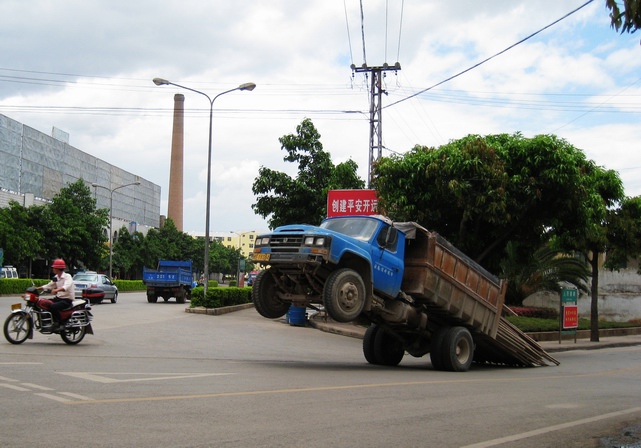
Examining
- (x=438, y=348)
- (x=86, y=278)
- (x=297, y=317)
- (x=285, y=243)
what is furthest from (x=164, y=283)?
(x=285, y=243)

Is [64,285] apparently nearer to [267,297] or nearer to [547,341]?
[267,297]

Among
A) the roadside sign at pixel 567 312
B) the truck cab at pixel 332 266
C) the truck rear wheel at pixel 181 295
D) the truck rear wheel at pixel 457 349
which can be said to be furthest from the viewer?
the truck rear wheel at pixel 181 295

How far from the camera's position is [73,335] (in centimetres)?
1391

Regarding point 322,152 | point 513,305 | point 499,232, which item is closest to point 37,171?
point 322,152

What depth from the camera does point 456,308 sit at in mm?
13344

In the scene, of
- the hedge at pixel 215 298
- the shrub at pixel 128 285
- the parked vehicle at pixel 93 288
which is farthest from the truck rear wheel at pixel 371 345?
the shrub at pixel 128 285

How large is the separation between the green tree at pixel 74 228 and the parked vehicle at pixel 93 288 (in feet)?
63.1

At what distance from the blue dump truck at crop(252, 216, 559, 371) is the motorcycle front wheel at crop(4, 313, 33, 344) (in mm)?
4633

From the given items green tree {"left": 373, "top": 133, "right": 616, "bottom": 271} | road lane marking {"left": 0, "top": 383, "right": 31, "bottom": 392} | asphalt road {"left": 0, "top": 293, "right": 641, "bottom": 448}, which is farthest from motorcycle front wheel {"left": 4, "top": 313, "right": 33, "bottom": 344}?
green tree {"left": 373, "top": 133, "right": 616, "bottom": 271}

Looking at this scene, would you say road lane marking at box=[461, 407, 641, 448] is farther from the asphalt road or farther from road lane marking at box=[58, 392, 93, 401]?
road lane marking at box=[58, 392, 93, 401]

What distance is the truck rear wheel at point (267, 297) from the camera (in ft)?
40.6

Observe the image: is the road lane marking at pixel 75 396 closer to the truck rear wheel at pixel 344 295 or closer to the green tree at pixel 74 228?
the truck rear wheel at pixel 344 295

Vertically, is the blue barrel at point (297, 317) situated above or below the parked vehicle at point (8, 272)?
below

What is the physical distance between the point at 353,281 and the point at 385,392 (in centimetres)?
271
